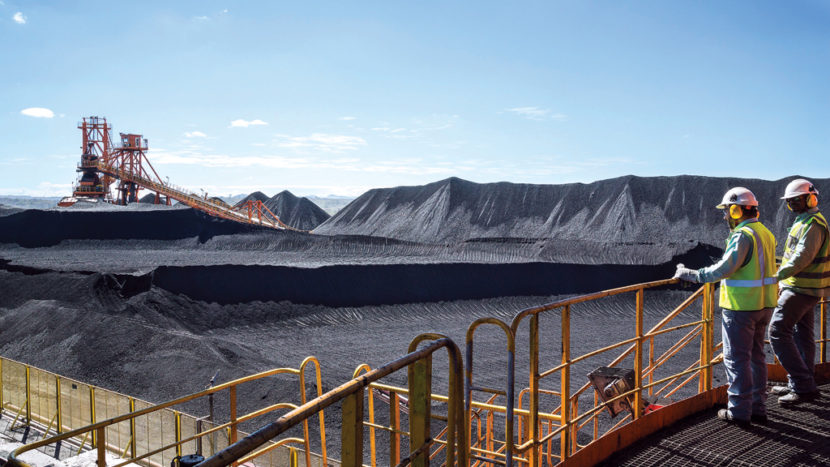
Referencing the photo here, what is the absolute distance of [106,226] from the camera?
118 ft

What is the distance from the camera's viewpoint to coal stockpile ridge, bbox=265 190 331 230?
60.8 meters

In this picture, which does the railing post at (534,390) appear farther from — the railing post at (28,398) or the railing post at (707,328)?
the railing post at (28,398)

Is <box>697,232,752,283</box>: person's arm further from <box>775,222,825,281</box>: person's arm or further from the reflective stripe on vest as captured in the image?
<box>775,222,825,281</box>: person's arm

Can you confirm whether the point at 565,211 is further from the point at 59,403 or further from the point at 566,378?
the point at 566,378

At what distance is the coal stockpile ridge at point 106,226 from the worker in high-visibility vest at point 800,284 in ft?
114

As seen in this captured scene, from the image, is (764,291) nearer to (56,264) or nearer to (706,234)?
(56,264)

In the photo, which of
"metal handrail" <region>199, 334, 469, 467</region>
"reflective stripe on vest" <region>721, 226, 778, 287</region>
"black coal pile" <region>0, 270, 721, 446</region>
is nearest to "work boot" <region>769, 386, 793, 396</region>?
"reflective stripe on vest" <region>721, 226, 778, 287</region>

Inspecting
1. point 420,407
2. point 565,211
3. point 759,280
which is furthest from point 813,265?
point 565,211

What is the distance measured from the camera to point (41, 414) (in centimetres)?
965

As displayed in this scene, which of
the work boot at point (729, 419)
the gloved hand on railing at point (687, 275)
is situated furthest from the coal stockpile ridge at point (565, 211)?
the gloved hand on railing at point (687, 275)

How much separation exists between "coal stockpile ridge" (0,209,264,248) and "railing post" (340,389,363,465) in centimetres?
3631

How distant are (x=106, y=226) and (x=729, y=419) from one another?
3826 cm

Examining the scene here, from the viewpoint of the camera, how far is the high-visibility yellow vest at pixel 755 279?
13.4ft

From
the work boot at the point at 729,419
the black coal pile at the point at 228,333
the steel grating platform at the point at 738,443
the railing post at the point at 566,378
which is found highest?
the railing post at the point at 566,378
